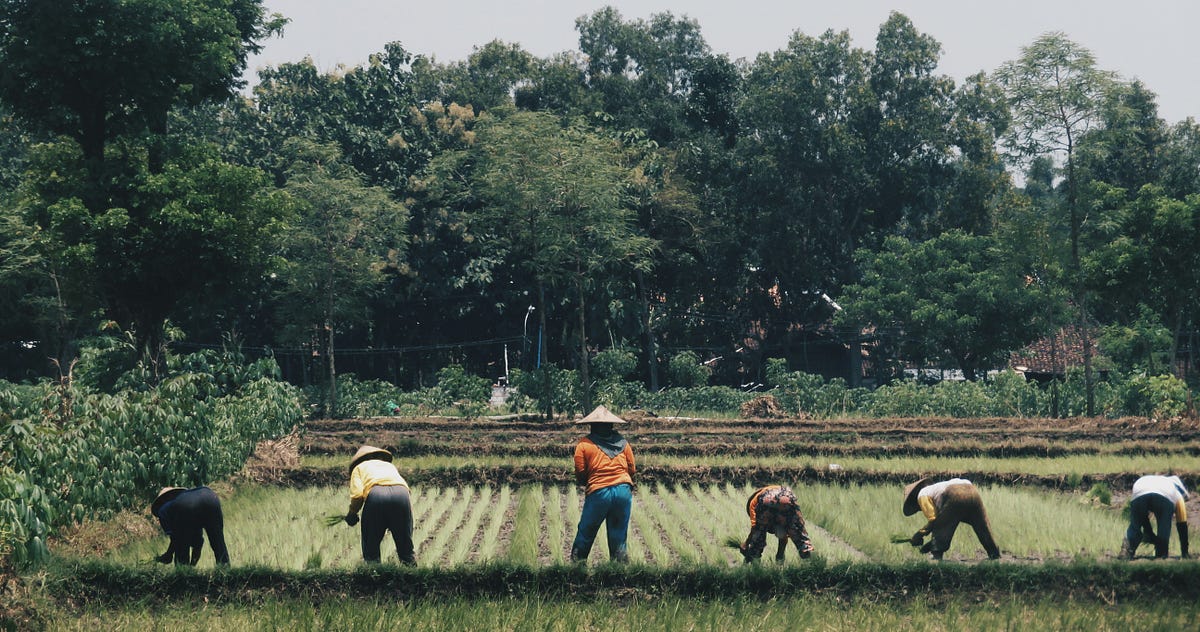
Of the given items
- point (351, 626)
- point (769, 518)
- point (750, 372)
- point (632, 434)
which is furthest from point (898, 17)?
point (351, 626)

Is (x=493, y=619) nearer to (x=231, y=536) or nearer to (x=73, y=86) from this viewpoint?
(x=231, y=536)

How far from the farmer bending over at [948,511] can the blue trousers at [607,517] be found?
2945mm

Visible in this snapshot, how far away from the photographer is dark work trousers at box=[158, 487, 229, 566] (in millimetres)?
10734

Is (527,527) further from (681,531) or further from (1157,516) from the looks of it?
(1157,516)

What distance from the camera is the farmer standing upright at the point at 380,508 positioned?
10523mm

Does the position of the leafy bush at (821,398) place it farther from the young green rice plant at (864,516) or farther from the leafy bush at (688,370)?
the young green rice plant at (864,516)

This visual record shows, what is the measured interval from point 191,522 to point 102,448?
3.43 m

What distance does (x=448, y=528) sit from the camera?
555 inches

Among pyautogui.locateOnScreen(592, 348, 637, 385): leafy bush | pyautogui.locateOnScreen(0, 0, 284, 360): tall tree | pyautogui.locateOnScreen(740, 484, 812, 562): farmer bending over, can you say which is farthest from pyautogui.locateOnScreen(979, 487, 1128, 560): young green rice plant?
pyautogui.locateOnScreen(592, 348, 637, 385): leafy bush

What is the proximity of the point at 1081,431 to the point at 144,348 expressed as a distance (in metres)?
23.0

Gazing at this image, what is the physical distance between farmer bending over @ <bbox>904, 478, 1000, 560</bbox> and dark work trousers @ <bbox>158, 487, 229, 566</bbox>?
6.84m

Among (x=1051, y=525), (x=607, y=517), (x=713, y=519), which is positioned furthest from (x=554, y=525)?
(x=1051, y=525)

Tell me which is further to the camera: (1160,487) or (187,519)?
(1160,487)

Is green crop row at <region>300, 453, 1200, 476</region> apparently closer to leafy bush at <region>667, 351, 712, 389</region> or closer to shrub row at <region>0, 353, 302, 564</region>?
shrub row at <region>0, 353, 302, 564</region>
